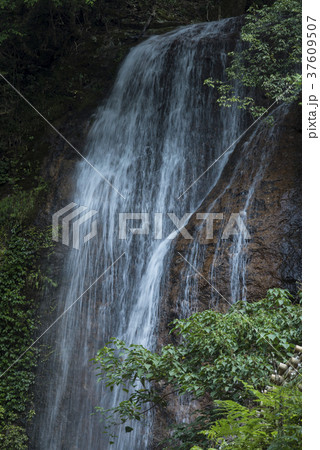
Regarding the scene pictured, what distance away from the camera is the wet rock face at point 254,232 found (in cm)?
793

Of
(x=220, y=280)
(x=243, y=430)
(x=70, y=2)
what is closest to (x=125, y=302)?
(x=220, y=280)

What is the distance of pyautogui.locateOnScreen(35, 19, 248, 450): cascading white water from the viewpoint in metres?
9.03

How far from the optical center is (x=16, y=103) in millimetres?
14148

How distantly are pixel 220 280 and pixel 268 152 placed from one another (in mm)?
2735

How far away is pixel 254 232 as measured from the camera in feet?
27.3

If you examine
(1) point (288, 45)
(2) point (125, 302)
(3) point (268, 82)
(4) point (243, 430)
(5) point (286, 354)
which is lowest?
(4) point (243, 430)

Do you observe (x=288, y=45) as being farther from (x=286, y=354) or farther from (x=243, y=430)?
(x=243, y=430)

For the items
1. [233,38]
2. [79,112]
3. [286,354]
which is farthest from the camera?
[79,112]

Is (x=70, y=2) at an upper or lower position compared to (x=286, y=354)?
upper

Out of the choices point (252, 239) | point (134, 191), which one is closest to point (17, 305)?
point (134, 191)
